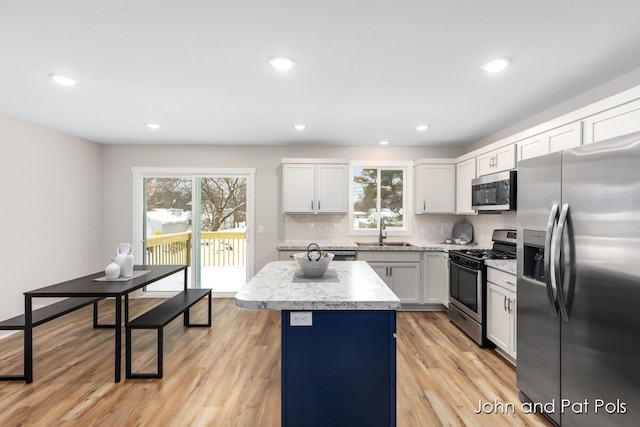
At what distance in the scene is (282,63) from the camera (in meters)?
2.24

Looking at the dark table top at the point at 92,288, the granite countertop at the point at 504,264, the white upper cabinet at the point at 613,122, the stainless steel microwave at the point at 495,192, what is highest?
the white upper cabinet at the point at 613,122

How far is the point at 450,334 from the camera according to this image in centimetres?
359

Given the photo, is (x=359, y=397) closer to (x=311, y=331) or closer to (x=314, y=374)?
(x=314, y=374)

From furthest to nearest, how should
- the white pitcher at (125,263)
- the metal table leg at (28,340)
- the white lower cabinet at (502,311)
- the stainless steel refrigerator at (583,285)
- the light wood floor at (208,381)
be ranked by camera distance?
the white pitcher at (125,263) → the white lower cabinet at (502,311) → the metal table leg at (28,340) → the light wood floor at (208,381) → the stainless steel refrigerator at (583,285)

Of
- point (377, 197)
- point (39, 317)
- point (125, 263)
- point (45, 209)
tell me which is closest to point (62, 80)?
point (125, 263)

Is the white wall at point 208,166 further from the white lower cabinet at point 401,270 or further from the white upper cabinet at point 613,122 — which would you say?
the white upper cabinet at point 613,122

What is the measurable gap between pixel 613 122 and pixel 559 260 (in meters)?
0.98

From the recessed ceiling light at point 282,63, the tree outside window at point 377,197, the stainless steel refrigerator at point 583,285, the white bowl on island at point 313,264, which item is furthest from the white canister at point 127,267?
the stainless steel refrigerator at point 583,285

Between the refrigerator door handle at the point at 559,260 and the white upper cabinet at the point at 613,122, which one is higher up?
the white upper cabinet at the point at 613,122

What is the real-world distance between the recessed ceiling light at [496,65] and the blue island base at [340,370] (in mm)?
1844

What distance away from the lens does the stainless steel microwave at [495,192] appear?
10.6 ft

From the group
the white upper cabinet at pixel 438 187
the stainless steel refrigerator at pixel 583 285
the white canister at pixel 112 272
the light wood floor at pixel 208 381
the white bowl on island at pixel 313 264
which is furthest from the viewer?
the white upper cabinet at pixel 438 187

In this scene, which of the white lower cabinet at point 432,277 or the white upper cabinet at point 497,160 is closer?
the white upper cabinet at point 497,160

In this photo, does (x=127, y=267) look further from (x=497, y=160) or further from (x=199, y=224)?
(x=497, y=160)
